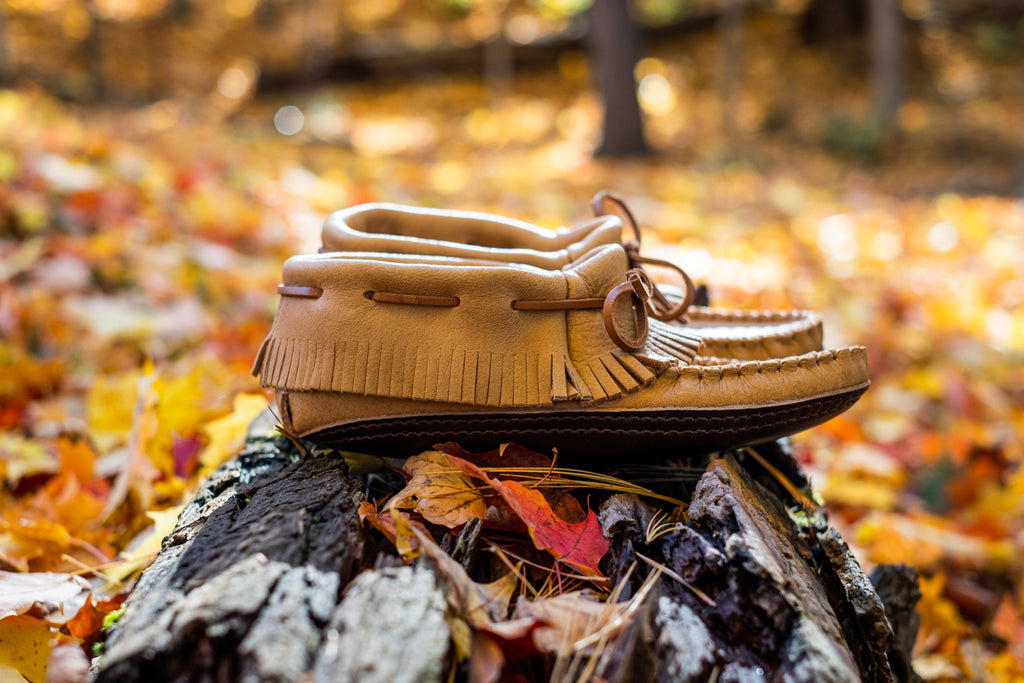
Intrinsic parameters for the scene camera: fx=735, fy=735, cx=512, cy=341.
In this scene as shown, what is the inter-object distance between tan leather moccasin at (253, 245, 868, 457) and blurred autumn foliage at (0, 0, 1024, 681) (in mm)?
425

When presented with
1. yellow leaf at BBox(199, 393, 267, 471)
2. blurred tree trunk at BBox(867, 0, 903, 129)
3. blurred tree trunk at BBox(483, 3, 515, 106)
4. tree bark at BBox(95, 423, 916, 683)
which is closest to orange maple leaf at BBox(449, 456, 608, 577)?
tree bark at BBox(95, 423, 916, 683)

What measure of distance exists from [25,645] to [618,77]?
7400 mm

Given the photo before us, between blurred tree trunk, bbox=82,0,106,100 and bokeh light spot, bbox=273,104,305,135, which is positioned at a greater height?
blurred tree trunk, bbox=82,0,106,100

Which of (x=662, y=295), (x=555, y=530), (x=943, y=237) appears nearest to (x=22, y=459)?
(x=555, y=530)

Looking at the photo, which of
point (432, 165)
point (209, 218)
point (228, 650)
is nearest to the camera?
point (228, 650)

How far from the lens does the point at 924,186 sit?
7086 mm

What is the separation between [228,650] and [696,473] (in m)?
0.77

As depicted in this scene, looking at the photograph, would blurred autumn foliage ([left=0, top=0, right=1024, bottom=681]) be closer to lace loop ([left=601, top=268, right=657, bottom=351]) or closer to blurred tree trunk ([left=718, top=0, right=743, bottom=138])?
blurred tree trunk ([left=718, top=0, right=743, bottom=138])

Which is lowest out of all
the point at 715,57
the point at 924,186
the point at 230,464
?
the point at 230,464

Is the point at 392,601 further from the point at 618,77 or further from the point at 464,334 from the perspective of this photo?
the point at 618,77

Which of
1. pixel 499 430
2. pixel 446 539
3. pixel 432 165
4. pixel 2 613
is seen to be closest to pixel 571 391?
pixel 499 430

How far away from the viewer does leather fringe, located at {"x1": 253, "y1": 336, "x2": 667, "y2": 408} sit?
1089 millimetres

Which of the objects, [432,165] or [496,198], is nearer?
[496,198]

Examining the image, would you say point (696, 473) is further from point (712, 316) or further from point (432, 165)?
point (432, 165)
